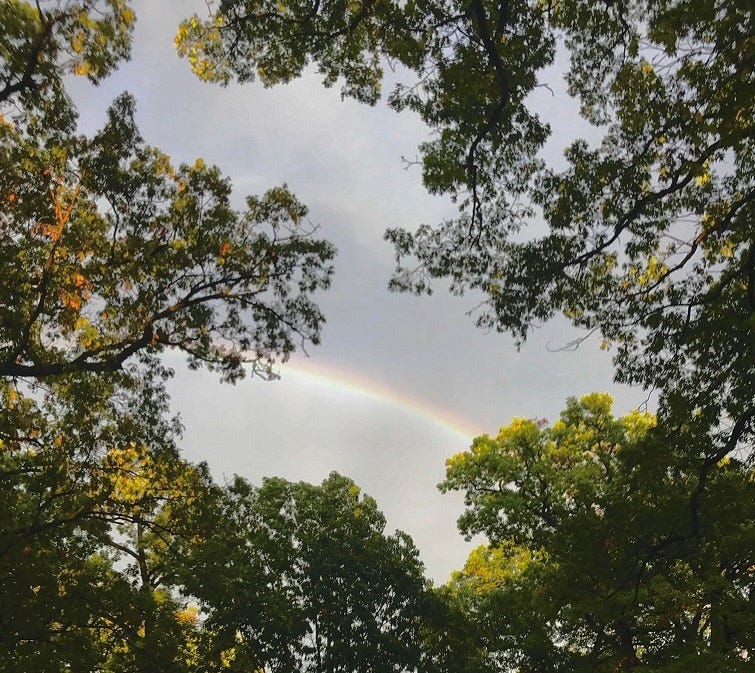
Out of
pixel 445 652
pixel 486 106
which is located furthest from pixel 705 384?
pixel 445 652

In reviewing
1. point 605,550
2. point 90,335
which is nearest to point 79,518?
point 90,335

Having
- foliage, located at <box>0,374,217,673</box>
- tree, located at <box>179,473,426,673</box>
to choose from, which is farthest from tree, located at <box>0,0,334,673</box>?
tree, located at <box>179,473,426,673</box>

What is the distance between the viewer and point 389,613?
18.3m

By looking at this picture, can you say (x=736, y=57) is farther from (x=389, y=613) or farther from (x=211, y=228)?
(x=389, y=613)

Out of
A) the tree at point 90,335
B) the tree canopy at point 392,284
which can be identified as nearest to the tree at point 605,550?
the tree canopy at point 392,284

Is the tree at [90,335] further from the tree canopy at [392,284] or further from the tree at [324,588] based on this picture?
the tree at [324,588]

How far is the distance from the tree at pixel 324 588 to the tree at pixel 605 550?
319cm

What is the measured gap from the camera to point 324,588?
1811 cm

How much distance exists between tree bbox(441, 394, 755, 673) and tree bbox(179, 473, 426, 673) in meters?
3.19

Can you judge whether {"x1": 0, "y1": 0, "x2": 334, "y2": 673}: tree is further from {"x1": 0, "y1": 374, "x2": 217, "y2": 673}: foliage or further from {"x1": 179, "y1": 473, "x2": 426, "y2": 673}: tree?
{"x1": 179, "y1": 473, "x2": 426, "y2": 673}: tree

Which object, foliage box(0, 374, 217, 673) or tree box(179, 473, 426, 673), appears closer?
foliage box(0, 374, 217, 673)

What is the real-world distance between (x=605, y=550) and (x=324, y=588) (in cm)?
1158

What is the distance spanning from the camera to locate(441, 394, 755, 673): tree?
28.4 feet

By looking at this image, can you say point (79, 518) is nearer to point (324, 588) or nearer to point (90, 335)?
point (90, 335)
